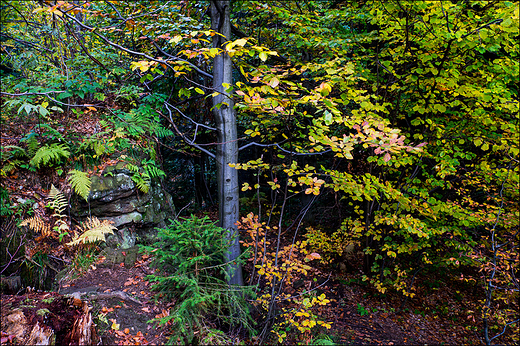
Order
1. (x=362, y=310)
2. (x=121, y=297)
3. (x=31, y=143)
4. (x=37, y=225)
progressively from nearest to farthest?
(x=121, y=297) → (x=37, y=225) → (x=31, y=143) → (x=362, y=310)

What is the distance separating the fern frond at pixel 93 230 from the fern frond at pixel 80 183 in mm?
404

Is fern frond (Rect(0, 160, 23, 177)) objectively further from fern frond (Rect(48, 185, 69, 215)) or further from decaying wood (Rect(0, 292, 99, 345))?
decaying wood (Rect(0, 292, 99, 345))

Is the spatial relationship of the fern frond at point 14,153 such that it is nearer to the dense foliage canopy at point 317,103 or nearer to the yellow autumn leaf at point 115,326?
the dense foliage canopy at point 317,103

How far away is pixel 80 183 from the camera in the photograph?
4031 millimetres

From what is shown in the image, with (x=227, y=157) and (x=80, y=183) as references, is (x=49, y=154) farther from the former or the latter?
(x=227, y=157)

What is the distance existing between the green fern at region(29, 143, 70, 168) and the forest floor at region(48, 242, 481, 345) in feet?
5.84

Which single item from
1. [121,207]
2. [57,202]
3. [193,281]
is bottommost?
[193,281]

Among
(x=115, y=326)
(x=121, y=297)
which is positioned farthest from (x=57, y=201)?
(x=115, y=326)

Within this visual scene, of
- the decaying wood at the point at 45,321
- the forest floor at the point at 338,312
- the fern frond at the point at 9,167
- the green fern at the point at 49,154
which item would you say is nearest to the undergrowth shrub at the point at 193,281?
the forest floor at the point at 338,312

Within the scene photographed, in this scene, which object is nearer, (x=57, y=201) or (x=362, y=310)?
(x=57, y=201)

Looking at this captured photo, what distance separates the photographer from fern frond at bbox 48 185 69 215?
12.8 ft

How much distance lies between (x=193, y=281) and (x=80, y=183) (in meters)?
2.48

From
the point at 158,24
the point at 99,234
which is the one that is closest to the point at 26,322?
the point at 99,234

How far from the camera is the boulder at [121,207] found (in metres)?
4.31
